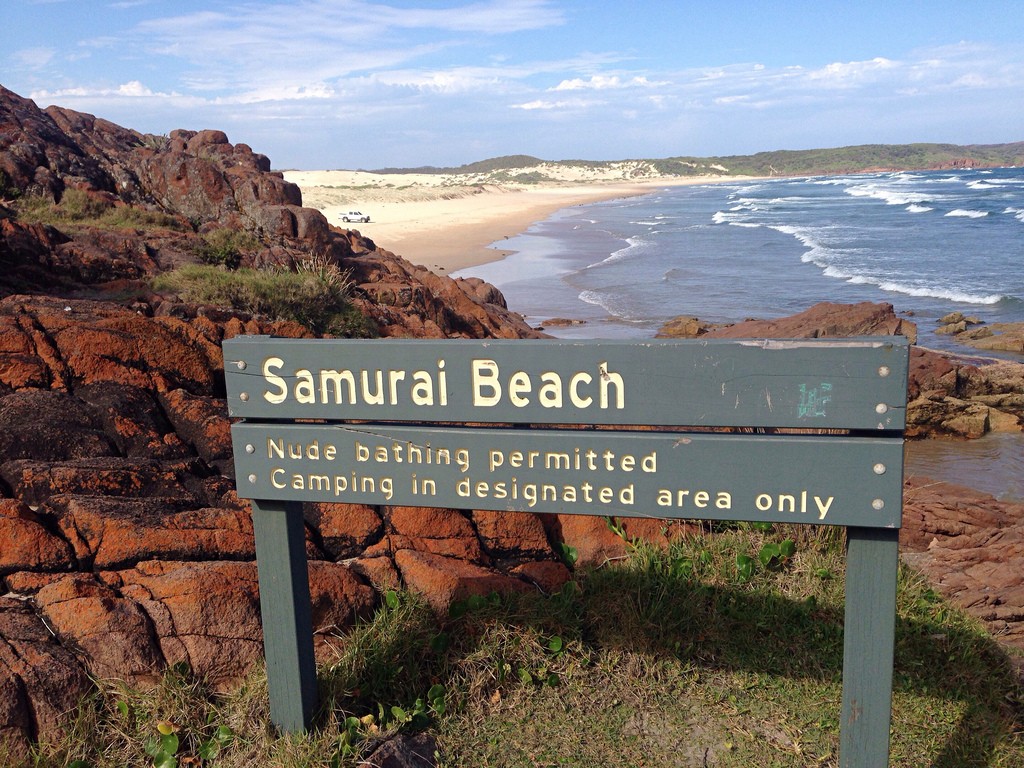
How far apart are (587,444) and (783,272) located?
81.8ft

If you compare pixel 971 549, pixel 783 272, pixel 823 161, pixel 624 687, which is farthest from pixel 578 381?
pixel 823 161

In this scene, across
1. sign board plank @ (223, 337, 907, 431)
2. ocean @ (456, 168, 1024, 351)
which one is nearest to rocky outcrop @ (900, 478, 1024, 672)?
sign board plank @ (223, 337, 907, 431)

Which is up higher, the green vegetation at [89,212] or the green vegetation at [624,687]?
the green vegetation at [89,212]

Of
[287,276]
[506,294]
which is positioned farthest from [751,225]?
[287,276]

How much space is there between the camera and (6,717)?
2.85 meters

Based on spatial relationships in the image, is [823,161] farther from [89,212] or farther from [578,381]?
[578,381]

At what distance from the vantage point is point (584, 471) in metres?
2.73

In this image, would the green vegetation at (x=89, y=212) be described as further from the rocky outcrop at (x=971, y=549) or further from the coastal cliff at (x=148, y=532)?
the rocky outcrop at (x=971, y=549)

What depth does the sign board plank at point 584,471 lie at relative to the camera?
2543mm

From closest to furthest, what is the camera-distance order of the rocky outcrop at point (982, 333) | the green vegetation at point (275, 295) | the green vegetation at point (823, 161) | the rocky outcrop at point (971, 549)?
1. the rocky outcrop at point (971, 549)
2. the green vegetation at point (275, 295)
3. the rocky outcrop at point (982, 333)
4. the green vegetation at point (823, 161)

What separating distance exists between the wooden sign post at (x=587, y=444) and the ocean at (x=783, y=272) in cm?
692

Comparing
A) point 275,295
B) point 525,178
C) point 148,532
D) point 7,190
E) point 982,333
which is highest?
point 525,178

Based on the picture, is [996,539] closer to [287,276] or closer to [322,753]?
[322,753]

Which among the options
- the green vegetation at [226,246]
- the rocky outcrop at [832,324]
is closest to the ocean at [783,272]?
the rocky outcrop at [832,324]
